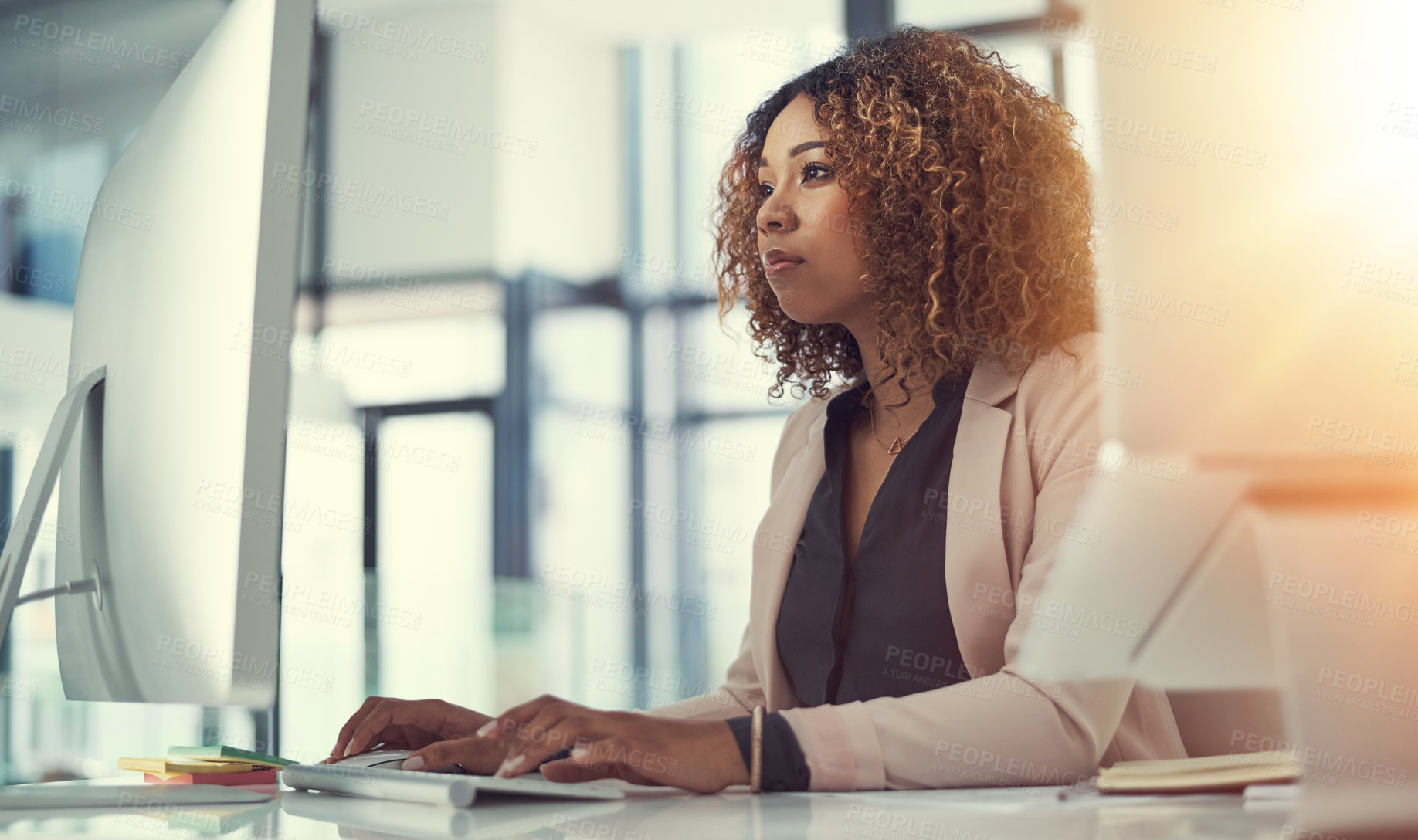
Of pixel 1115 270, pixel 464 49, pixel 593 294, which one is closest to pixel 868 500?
pixel 1115 270

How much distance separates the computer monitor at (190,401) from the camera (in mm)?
588

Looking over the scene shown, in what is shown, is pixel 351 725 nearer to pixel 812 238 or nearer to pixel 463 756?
pixel 463 756

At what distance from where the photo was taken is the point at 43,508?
693mm

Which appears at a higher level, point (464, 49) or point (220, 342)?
point (464, 49)

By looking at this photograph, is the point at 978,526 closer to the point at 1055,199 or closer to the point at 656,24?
the point at 1055,199

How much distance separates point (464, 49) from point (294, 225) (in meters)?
5.69

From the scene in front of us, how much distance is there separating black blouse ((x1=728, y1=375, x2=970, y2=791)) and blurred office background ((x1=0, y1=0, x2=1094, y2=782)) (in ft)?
13.5

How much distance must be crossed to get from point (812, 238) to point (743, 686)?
604mm

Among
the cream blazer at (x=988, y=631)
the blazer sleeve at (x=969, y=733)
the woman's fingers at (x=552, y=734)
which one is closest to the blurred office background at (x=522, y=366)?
the cream blazer at (x=988, y=631)

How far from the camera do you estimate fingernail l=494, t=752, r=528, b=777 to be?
80 centimetres

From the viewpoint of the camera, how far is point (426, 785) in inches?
28.7

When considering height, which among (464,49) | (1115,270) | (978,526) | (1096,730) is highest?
(464,49)

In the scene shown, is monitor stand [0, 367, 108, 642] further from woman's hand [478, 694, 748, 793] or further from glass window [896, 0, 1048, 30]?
glass window [896, 0, 1048, 30]

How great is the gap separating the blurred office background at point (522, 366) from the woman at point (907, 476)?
12.8 ft
